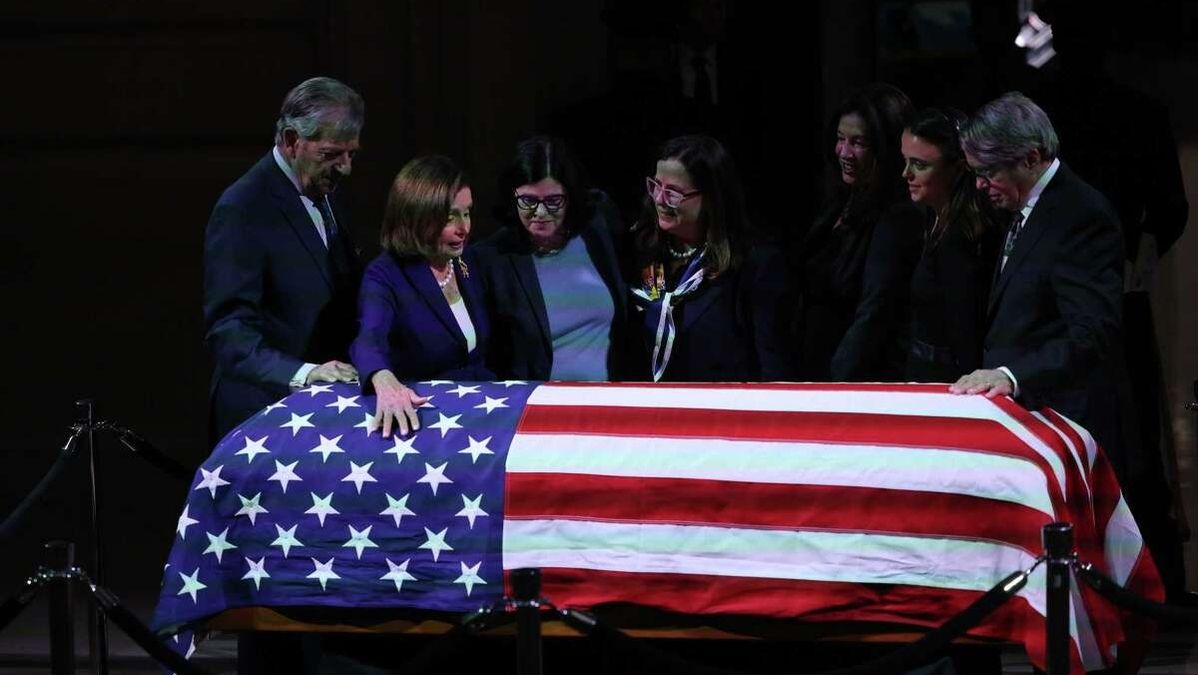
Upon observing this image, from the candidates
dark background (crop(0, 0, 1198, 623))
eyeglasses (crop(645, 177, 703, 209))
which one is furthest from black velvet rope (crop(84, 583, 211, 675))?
dark background (crop(0, 0, 1198, 623))

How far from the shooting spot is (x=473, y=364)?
5.38 meters

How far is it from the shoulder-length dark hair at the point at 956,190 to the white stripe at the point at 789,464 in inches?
37.9

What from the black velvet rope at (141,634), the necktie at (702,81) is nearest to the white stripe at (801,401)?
the black velvet rope at (141,634)

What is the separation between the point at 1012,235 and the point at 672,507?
1180 mm

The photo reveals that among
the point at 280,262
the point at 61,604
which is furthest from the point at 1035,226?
the point at 61,604

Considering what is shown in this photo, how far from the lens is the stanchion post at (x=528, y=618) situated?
425cm

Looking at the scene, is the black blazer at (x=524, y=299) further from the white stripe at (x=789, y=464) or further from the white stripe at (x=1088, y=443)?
the white stripe at (x=1088, y=443)

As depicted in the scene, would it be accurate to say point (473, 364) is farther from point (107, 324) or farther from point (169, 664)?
point (107, 324)

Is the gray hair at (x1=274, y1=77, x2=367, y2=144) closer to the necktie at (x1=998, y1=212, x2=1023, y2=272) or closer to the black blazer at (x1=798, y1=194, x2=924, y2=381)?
the black blazer at (x1=798, y1=194, x2=924, y2=381)

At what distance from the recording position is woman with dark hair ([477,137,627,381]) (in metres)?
5.46

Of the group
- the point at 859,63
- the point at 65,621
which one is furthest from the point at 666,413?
the point at 859,63

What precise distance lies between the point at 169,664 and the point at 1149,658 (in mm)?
2927

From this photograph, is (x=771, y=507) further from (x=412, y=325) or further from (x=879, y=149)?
(x=879, y=149)

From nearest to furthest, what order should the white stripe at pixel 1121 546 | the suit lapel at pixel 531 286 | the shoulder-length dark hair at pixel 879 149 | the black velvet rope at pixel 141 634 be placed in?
the black velvet rope at pixel 141 634
the white stripe at pixel 1121 546
the suit lapel at pixel 531 286
the shoulder-length dark hair at pixel 879 149
